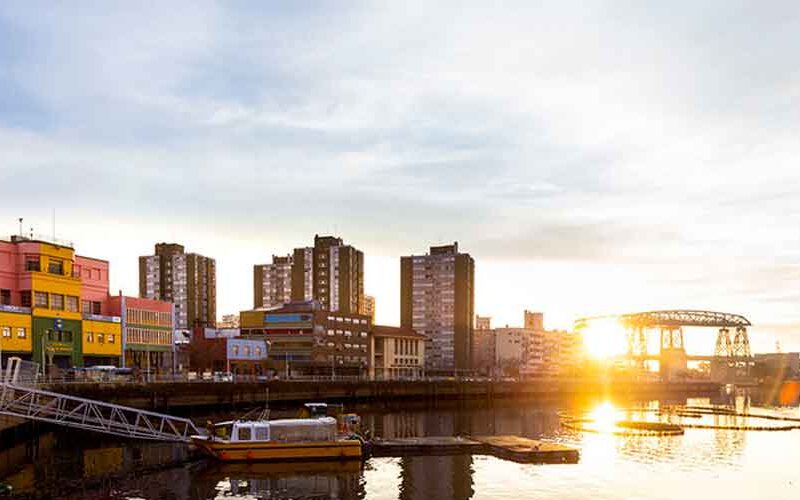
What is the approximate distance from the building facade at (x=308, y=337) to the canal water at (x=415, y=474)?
3881 inches

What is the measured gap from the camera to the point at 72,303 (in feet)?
333

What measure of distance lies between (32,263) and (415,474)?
215 feet

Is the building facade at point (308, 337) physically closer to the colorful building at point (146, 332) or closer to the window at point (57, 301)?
the colorful building at point (146, 332)

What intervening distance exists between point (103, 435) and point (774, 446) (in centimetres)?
6074

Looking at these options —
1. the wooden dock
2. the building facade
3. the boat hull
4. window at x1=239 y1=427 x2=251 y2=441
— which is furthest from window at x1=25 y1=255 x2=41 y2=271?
the building facade

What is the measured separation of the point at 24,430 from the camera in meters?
66.4

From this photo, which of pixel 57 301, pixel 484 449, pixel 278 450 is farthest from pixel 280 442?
pixel 57 301

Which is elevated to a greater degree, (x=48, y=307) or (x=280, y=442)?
(x=48, y=307)

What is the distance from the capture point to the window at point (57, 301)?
97.7 meters

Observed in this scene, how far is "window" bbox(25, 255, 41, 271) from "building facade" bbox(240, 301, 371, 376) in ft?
231

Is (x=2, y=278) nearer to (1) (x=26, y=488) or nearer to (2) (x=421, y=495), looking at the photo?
(1) (x=26, y=488)

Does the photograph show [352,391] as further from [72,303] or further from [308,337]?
[72,303]

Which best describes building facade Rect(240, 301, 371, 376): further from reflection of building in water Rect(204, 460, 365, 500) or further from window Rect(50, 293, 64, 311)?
reflection of building in water Rect(204, 460, 365, 500)

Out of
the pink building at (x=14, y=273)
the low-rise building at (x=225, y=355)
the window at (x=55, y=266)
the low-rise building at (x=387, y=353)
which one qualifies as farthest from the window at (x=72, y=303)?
the low-rise building at (x=387, y=353)
